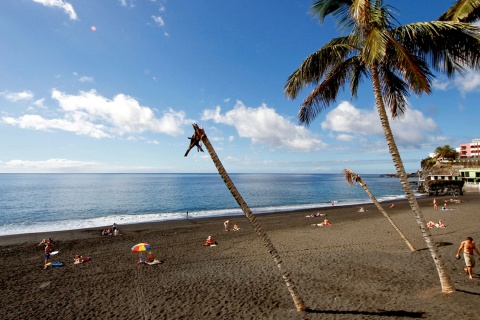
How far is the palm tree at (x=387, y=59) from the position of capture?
274 inches

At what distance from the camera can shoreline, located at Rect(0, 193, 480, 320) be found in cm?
931

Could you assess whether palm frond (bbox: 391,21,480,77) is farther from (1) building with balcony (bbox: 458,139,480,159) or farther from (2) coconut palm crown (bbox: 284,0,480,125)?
(1) building with balcony (bbox: 458,139,480,159)

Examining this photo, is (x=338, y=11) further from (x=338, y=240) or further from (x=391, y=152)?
(x=338, y=240)

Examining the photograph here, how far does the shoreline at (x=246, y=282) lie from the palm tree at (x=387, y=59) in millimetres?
2004

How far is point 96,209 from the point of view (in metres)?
51.0

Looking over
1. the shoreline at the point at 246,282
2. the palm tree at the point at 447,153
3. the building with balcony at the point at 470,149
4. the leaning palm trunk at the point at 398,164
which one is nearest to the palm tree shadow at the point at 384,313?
the shoreline at the point at 246,282

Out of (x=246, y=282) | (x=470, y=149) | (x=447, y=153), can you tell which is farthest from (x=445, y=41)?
(x=470, y=149)

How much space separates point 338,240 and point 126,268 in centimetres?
1520

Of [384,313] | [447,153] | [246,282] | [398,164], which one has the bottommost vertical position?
[246,282]

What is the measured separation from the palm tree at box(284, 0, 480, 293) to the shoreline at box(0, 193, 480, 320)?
2004 millimetres

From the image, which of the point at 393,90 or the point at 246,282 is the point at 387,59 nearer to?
the point at 393,90

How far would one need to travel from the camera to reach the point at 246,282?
1236 cm

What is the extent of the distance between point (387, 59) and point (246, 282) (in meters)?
10.9

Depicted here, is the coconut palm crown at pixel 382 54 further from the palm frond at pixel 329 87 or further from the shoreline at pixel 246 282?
the shoreline at pixel 246 282
